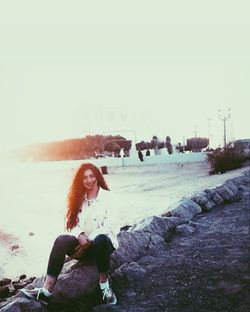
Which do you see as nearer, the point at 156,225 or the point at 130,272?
the point at 130,272

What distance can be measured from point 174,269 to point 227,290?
2.50ft

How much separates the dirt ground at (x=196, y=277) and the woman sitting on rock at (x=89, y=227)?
0.40 meters

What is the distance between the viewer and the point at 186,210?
697 cm

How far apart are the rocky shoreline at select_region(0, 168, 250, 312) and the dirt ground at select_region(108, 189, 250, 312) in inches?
0.7

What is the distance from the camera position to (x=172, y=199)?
10203 millimetres

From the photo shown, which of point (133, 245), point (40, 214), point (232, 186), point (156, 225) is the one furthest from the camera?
point (232, 186)

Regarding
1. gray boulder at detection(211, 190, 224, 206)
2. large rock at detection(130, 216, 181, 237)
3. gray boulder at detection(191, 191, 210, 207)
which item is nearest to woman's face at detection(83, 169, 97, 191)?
large rock at detection(130, 216, 181, 237)

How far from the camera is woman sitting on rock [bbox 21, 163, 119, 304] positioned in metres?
3.52

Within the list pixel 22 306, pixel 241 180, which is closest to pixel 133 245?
pixel 22 306

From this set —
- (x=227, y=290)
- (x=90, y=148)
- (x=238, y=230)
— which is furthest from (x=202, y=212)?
(x=90, y=148)

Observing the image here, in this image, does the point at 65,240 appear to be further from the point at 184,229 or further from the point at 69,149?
the point at 69,149

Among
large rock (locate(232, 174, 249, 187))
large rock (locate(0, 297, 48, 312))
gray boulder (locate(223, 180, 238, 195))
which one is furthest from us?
large rock (locate(232, 174, 249, 187))

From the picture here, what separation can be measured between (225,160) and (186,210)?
10781 millimetres

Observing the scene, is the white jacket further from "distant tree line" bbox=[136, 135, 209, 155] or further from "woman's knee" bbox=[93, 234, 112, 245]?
"distant tree line" bbox=[136, 135, 209, 155]
